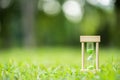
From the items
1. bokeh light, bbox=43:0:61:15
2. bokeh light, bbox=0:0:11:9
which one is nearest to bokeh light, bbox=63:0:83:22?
bokeh light, bbox=43:0:61:15

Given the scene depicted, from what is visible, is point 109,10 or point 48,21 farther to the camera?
point 48,21

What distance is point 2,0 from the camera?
1980cm

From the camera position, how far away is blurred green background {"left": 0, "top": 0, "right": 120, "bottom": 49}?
16625 mm

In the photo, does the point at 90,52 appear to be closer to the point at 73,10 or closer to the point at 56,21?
the point at 73,10

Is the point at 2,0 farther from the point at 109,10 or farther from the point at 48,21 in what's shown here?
the point at 109,10

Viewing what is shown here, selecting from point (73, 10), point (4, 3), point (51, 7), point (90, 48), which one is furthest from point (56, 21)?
point (90, 48)

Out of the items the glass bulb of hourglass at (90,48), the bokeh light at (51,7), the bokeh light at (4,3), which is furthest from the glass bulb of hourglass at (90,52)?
the bokeh light at (51,7)

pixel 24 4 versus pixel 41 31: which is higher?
pixel 24 4

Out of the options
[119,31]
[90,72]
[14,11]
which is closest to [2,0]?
[14,11]

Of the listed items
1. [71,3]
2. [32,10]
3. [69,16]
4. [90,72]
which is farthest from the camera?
[69,16]

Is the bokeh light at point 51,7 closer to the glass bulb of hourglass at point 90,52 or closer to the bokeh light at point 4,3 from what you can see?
the bokeh light at point 4,3

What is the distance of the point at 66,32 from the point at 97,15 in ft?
5.84

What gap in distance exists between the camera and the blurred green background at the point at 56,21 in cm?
1662

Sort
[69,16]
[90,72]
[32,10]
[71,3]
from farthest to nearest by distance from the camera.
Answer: [69,16], [71,3], [32,10], [90,72]
